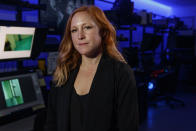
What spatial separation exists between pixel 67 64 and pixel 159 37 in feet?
11.4

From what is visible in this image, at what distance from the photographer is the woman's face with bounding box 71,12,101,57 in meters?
1.09

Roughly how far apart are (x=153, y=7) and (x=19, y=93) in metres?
4.98

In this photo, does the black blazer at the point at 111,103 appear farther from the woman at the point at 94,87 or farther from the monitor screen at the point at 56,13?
the monitor screen at the point at 56,13

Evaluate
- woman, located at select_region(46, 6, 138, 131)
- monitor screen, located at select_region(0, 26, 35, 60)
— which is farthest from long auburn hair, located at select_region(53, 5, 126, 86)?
monitor screen, located at select_region(0, 26, 35, 60)

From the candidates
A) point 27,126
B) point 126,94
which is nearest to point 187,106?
point 27,126

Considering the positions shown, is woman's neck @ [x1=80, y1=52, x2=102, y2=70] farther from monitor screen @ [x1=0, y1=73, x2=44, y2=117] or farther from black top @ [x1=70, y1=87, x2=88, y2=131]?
monitor screen @ [x1=0, y1=73, x2=44, y2=117]

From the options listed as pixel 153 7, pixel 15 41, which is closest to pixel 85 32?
pixel 15 41

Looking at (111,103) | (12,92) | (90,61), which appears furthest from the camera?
(12,92)

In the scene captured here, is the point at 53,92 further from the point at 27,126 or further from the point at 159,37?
the point at 159,37

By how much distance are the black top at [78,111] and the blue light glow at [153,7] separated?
4416 millimetres

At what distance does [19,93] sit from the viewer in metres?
2.01

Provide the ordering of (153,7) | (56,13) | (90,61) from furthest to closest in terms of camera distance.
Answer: (153,7)
(56,13)
(90,61)

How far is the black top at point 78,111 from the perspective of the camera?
1095 mm

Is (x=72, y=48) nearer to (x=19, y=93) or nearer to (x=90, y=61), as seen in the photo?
(x=90, y=61)
